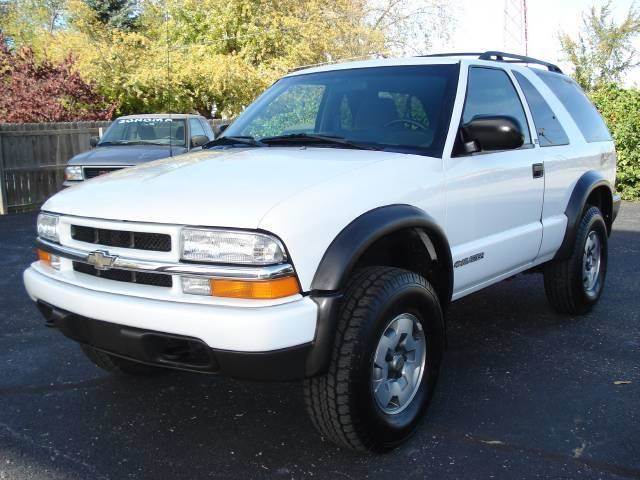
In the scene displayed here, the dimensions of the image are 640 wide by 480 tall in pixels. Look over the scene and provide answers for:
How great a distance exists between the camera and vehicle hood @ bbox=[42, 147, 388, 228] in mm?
2734

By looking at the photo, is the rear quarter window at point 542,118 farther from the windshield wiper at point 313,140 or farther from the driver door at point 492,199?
the windshield wiper at point 313,140

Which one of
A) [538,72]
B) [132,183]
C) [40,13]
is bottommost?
[132,183]

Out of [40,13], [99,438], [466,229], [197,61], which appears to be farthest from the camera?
[40,13]

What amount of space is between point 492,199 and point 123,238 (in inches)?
83.8

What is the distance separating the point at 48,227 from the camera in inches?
130

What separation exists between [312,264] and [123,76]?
1644 cm

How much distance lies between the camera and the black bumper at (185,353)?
265cm

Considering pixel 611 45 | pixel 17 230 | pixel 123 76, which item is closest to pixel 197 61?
pixel 123 76

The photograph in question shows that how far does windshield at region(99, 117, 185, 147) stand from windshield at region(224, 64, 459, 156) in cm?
645

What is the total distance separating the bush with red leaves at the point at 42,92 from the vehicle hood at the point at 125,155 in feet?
19.0

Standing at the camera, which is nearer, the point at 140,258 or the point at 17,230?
the point at 140,258

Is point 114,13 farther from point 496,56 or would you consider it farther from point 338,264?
point 338,264

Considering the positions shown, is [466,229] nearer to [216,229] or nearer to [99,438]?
[216,229]

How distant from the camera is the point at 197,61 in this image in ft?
70.7
